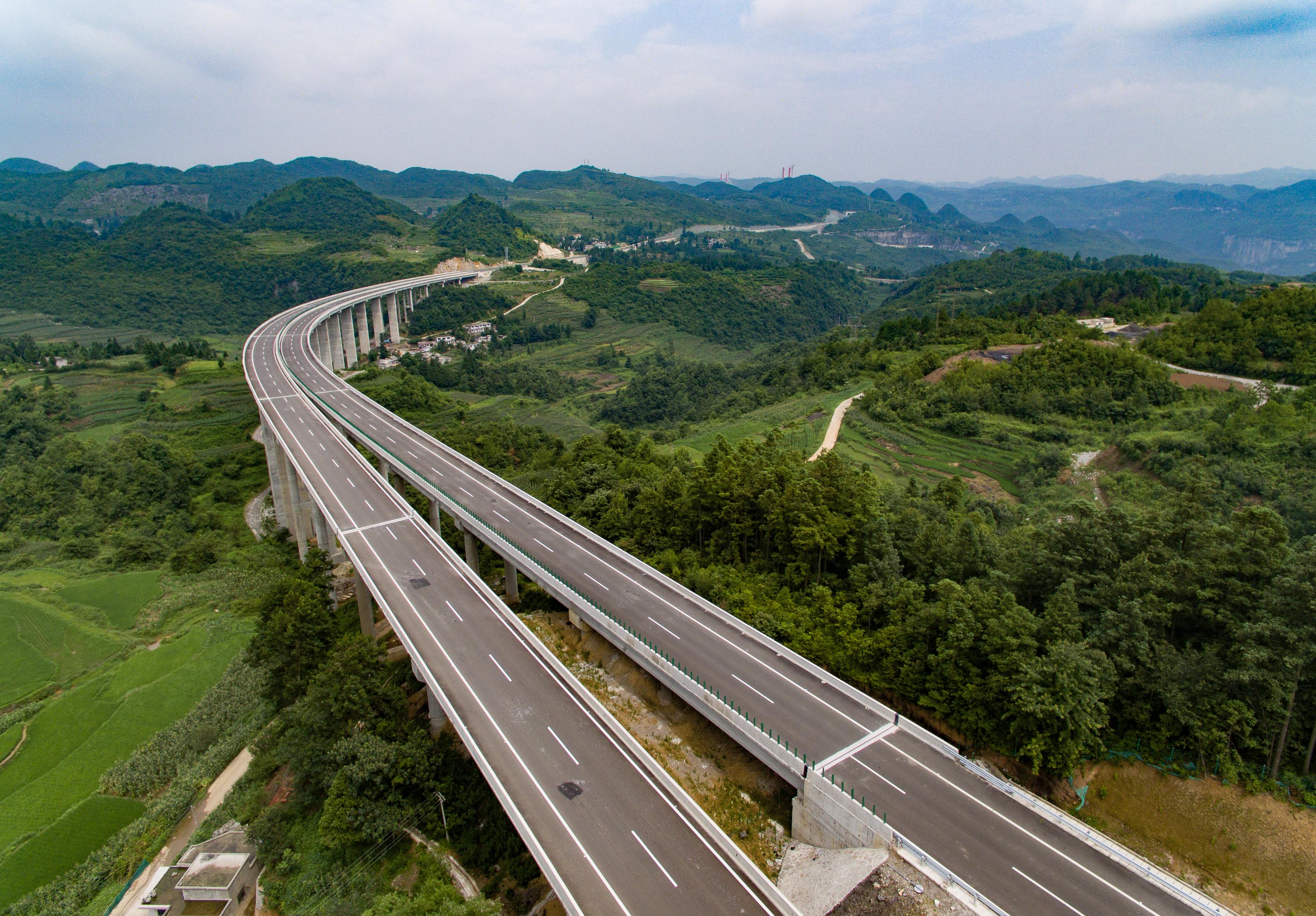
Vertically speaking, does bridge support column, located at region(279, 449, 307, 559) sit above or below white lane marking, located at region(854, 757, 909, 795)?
below

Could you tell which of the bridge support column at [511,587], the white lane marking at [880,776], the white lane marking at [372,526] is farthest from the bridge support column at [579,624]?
the white lane marking at [372,526]

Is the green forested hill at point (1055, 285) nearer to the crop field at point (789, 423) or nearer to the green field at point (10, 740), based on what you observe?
the crop field at point (789, 423)

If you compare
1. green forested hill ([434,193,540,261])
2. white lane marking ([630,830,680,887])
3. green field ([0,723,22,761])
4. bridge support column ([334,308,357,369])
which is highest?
green forested hill ([434,193,540,261])

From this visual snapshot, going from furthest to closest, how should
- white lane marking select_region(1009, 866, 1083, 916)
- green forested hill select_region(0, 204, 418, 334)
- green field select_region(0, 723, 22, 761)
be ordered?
1. green forested hill select_region(0, 204, 418, 334)
2. green field select_region(0, 723, 22, 761)
3. white lane marking select_region(1009, 866, 1083, 916)

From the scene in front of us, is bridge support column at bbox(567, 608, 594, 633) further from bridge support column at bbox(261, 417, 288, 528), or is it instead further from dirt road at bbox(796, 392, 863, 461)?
bridge support column at bbox(261, 417, 288, 528)

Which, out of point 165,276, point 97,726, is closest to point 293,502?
point 97,726

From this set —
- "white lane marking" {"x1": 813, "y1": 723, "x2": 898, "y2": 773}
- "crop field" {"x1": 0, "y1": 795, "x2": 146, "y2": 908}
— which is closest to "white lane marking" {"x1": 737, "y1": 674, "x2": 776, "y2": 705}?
"white lane marking" {"x1": 813, "y1": 723, "x2": 898, "y2": 773}
